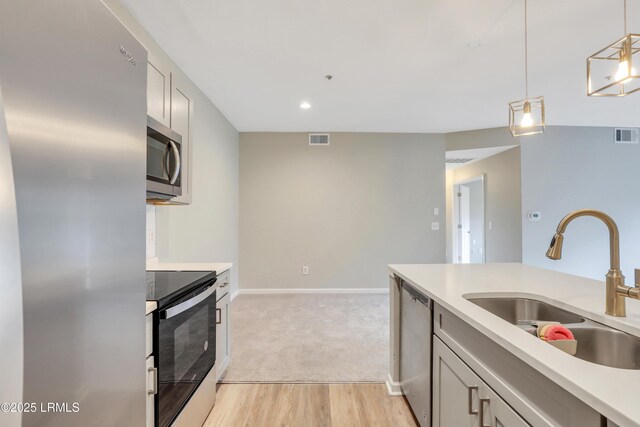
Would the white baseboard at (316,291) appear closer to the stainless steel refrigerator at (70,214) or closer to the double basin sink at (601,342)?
the double basin sink at (601,342)

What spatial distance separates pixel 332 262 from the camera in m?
4.79

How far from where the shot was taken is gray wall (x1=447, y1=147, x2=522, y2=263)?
15.3ft

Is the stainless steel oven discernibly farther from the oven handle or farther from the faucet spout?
the faucet spout

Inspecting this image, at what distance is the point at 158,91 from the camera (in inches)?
64.3

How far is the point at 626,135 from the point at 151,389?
6884mm

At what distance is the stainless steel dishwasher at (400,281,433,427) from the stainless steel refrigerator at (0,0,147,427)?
1.27 m

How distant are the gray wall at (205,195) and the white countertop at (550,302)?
6.41 feet

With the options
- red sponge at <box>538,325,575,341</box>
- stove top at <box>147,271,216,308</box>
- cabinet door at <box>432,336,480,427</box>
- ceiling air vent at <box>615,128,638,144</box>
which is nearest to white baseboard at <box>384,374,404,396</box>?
cabinet door at <box>432,336,480,427</box>

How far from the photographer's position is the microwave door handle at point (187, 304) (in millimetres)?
1238

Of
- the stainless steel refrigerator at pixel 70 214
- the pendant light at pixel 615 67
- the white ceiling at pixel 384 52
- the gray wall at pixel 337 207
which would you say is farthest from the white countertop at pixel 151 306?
the gray wall at pixel 337 207

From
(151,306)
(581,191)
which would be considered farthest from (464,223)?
(151,306)

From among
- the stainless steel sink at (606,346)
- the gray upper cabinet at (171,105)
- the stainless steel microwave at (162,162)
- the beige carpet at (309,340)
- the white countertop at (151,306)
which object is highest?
the gray upper cabinet at (171,105)

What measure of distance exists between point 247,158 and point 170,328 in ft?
12.5

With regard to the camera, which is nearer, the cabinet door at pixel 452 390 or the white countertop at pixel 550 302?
the white countertop at pixel 550 302
